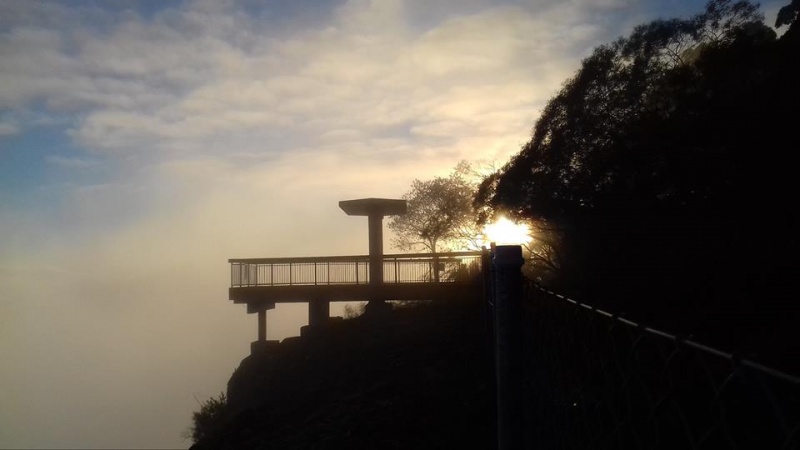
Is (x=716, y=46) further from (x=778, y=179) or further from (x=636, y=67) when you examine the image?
(x=778, y=179)

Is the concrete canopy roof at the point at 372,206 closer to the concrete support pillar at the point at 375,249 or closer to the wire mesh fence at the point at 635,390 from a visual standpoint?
the concrete support pillar at the point at 375,249

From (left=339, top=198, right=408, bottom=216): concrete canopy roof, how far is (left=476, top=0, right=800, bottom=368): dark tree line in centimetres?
436

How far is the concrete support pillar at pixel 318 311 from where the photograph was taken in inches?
917

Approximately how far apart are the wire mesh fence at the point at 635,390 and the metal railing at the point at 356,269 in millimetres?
18138

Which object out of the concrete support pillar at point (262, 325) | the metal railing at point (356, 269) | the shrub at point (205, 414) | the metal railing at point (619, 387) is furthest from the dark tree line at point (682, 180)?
the shrub at point (205, 414)

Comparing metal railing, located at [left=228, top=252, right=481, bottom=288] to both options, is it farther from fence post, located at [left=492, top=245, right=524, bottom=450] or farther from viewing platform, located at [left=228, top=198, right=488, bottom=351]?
fence post, located at [left=492, top=245, right=524, bottom=450]

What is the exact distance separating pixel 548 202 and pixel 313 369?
8.40 metres

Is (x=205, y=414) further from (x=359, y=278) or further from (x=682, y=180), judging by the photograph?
(x=682, y=180)

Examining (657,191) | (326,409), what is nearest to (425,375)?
(326,409)

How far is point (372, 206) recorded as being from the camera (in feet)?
80.8

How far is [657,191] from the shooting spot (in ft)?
57.3

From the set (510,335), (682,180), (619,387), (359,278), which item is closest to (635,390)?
(619,387)

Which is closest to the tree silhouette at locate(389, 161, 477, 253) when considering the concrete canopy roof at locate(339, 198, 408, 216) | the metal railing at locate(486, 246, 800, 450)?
the concrete canopy roof at locate(339, 198, 408, 216)

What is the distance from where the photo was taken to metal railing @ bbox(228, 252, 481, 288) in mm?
22703
